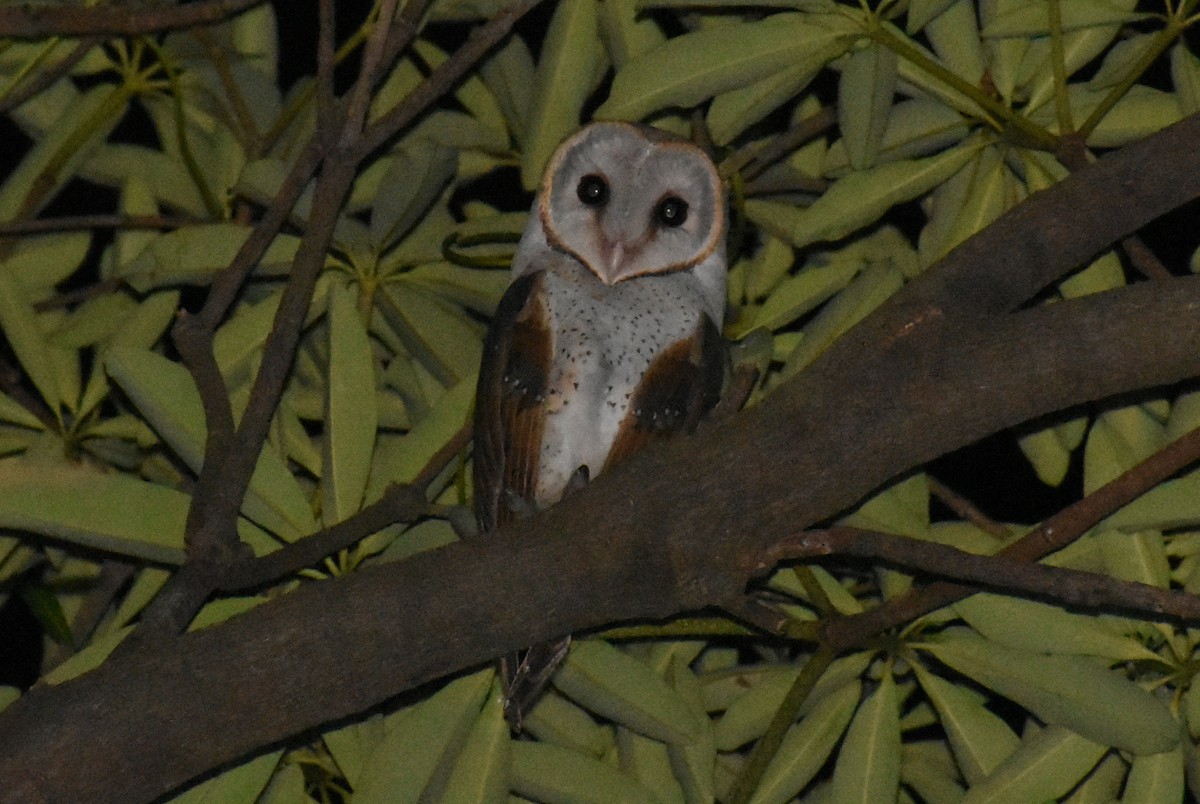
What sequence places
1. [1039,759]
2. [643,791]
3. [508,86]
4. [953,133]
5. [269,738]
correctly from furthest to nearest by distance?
[508,86], [953,133], [643,791], [1039,759], [269,738]

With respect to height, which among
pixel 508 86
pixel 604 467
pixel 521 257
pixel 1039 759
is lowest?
pixel 1039 759

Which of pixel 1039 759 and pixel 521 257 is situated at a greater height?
pixel 521 257

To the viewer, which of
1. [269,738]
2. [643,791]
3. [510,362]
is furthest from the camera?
[510,362]

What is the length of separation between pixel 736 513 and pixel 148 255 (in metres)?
0.77

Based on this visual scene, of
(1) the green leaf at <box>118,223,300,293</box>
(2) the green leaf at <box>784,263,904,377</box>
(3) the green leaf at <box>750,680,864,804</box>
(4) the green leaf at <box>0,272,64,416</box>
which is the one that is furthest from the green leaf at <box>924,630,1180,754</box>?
(4) the green leaf at <box>0,272,64,416</box>

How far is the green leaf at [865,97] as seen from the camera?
1677 millimetres

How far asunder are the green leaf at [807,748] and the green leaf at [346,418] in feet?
1.65

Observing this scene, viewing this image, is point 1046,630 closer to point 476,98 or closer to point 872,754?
point 872,754

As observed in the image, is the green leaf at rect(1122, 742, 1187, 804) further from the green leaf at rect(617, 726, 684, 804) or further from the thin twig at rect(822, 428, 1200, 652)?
the green leaf at rect(617, 726, 684, 804)

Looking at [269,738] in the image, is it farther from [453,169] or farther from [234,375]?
[453,169]

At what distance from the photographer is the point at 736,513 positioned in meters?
1.43

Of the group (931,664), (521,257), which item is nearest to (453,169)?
(521,257)

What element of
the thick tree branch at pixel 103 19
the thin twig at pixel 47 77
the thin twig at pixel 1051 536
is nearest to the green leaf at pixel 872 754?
the thin twig at pixel 1051 536

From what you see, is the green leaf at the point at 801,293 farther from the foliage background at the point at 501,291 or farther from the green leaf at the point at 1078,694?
the green leaf at the point at 1078,694
